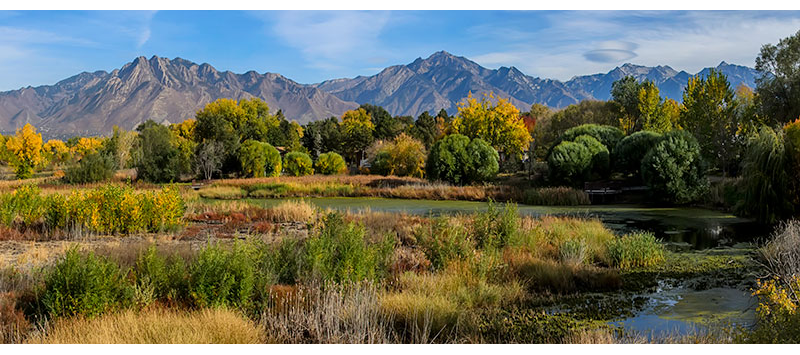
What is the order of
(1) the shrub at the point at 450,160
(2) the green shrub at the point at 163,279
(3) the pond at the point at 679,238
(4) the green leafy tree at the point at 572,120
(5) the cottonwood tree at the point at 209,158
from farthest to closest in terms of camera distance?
(4) the green leafy tree at the point at 572,120 → (5) the cottonwood tree at the point at 209,158 → (1) the shrub at the point at 450,160 → (3) the pond at the point at 679,238 → (2) the green shrub at the point at 163,279

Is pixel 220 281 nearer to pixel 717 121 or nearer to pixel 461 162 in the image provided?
pixel 461 162

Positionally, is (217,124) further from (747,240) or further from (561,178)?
(747,240)

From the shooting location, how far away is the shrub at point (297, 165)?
158ft

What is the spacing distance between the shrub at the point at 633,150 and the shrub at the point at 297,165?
82.1 ft

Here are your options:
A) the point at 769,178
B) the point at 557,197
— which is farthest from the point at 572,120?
the point at 769,178

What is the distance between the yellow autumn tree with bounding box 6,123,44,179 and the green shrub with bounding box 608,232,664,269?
47.8 m

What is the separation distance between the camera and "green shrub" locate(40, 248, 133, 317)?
692 cm

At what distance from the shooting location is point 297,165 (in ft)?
159

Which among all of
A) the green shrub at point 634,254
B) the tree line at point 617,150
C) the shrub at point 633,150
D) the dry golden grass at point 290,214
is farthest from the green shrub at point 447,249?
the shrub at point 633,150

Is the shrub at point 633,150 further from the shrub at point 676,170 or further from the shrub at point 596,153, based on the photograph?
the shrub at point 676,170

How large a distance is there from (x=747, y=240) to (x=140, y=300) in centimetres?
1596

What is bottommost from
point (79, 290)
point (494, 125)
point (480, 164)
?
point (79, 290)

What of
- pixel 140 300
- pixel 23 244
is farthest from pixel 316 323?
pixel 23 244

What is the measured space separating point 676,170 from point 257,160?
3024 cm
